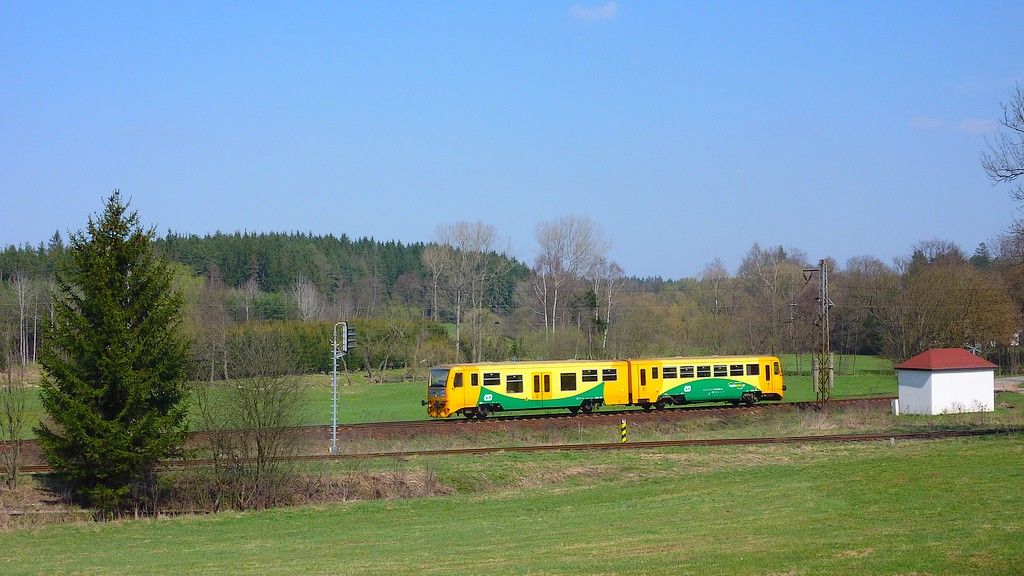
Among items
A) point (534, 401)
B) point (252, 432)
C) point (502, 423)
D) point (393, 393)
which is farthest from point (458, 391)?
point (393, 393)

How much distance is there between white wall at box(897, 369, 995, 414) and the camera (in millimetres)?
48625

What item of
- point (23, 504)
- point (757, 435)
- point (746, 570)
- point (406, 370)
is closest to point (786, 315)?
point (406, 370)

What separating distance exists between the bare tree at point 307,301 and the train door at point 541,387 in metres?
67.9

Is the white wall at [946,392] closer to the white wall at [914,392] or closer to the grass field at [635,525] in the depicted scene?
the white wall at [914,392]

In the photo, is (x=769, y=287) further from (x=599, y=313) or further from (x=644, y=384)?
(x=644, y=384)

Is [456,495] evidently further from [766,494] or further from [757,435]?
[757,435]

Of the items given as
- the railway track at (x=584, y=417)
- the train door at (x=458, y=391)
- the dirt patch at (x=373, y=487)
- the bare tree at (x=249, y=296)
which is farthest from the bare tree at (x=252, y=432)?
the bare tree at (x=249, y=296)

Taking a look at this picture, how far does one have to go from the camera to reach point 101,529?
84.6 ft

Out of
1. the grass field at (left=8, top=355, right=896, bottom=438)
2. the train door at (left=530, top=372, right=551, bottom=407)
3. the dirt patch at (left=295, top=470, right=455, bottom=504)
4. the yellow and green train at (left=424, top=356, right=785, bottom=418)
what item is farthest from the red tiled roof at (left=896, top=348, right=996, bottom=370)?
the dirt patch at (left=295, top=470, right=455, bottom=504)

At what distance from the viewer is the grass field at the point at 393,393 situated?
52.7m

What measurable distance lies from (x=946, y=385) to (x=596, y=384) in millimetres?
17624

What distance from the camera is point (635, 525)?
21.0 meters

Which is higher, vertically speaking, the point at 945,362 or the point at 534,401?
the point at 945,362

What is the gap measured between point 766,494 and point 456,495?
9434 millimetres
